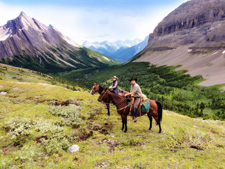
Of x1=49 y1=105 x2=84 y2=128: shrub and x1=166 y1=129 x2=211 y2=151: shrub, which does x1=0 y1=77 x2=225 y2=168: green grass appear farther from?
x1=49 y1=105 x2=84 y2=128: shrub

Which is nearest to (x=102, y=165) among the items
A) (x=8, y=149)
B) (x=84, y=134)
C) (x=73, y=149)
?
(x=73, y=149)

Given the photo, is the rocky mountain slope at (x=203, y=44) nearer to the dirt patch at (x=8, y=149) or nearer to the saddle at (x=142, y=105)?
the saddle at (x=142, y=105)

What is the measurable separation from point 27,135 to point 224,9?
255 meters

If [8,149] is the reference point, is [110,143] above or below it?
below

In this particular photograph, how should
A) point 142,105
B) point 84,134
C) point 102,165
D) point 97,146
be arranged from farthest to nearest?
point 142,105
point 84,134
point 97,146
point 102,165

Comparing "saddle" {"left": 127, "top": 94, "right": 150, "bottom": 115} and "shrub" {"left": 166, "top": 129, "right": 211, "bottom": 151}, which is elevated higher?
"saddle" {"left": 127, "top": 94, "right": 150, "bottom": 115}

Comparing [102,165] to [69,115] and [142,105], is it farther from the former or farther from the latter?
[69,115]

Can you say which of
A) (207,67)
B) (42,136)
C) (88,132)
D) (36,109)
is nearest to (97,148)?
(88,132)

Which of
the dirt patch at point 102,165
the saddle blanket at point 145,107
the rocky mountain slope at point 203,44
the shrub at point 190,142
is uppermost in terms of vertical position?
the rocky mountain slope at point 203,44

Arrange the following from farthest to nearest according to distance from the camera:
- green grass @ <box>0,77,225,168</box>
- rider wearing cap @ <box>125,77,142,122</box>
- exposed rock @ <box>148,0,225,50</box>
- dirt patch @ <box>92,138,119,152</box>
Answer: exposed rock @ <box>148,0,225,50</box>
rider wearing cap @ <box>125,77,142,122</box>
dirt patch @ <box>92,138,119,152</box>
green grass @ <box>0,77,225,168</box>

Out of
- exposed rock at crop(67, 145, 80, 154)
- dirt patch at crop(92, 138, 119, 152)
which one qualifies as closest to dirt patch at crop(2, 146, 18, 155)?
exposed rock at crop(67, 145, 80, 154)

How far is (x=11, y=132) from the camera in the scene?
9.77 meters

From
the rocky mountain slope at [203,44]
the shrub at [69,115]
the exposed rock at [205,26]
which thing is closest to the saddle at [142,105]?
the shrub at [69,115]

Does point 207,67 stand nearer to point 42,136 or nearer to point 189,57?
point 189,57
